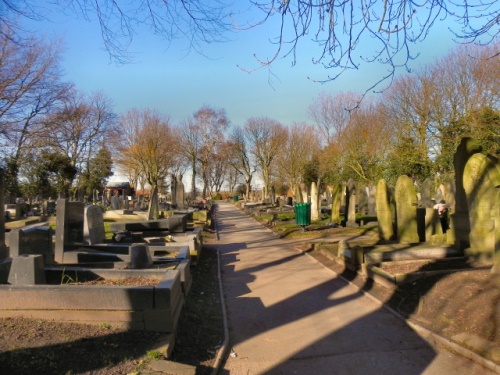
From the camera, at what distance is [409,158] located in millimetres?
27266

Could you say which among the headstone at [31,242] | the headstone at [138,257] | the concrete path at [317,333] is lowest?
the concrete path at [317,333]

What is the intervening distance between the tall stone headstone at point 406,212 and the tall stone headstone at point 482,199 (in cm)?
216

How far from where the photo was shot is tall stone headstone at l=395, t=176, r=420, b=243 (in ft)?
36.3

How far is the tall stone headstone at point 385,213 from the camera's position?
12.2 metres

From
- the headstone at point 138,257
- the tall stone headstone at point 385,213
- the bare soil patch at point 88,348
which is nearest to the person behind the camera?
the bare soil patch at point 88,348

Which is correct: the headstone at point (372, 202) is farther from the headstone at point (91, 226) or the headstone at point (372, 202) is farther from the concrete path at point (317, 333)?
the headstone at point (91, 226)

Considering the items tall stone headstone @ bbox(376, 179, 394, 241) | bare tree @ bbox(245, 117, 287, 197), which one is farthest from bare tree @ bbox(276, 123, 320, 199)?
tall stone headstone @ bbox(376, 179, 394, 241)

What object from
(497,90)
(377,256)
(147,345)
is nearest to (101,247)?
(147,345)

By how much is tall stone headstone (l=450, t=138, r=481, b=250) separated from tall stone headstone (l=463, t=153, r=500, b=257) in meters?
0.55

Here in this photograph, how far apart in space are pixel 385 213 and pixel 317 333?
721cm

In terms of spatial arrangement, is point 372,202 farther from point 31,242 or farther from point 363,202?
point 31,242

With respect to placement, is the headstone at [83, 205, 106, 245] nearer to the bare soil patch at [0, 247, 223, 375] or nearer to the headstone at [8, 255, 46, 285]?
the headstone at [8, 255, 46, 285]

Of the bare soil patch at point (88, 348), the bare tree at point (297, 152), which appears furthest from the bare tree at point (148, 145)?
the bare soil patch at point (88, 348)

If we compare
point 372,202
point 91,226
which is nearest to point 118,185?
point 372,202
